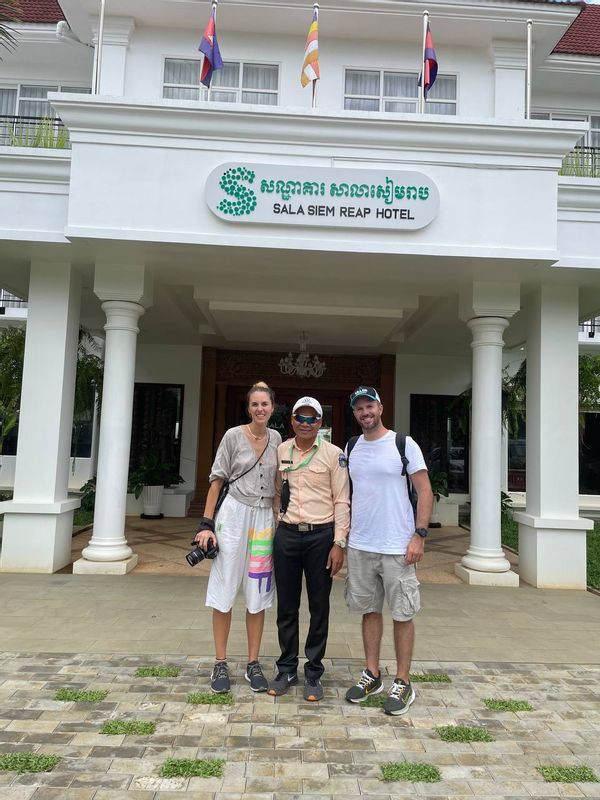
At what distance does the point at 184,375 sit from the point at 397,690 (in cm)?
850

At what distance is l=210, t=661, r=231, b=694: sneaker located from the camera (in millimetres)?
3211

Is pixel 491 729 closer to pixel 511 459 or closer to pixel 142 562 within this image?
pixel 142 562

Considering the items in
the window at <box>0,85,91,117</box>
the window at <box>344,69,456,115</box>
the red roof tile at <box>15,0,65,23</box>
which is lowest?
the window at <box>344,69,456,115</box>

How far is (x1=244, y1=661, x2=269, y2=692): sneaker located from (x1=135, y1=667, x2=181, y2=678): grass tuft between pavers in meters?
0.48

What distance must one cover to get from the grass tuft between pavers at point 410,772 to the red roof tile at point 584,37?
10.0 meters

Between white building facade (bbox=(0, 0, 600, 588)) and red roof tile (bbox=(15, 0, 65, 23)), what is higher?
red roof tile (bbox=(15, 0, 65, 23))

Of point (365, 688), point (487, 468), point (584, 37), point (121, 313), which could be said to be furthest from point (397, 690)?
point (584, 37)

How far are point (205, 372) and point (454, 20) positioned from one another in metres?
6.78

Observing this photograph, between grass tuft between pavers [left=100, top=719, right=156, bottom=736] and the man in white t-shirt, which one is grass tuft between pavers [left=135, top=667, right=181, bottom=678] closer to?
grass tuft between pavers [left=100, top=719, right=156, bottom=736]

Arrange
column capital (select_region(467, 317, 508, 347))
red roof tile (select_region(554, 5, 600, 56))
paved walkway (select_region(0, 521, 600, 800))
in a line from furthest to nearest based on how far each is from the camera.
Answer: red roof tile (select_region(554, 5, 600, 56)) → column capital (select_region(467, 317, 508, 347)) → paved walkway (select_region(0, 521, 600, 800))

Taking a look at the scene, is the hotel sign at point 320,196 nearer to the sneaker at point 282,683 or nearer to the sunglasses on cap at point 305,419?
the sunglasses on cap at point 305,419

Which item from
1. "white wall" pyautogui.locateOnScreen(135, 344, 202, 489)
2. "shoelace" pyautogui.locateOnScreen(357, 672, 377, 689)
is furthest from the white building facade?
"shoelace" pyautogui.locateOnScreen(357, 672, 377, 689)

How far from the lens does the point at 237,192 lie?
5320 mm

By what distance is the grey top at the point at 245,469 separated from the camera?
330cm
